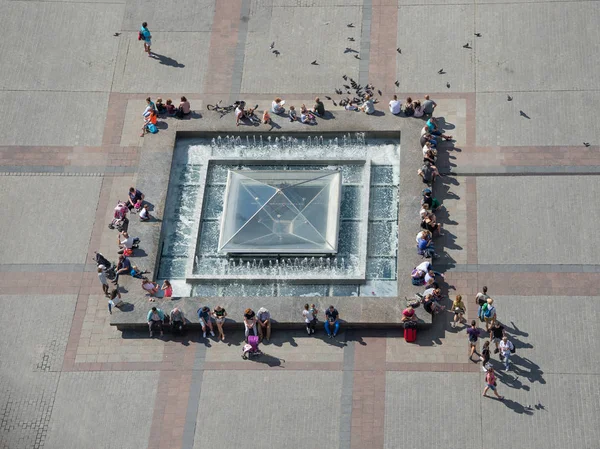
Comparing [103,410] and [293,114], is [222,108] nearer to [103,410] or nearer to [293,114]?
[293,114]

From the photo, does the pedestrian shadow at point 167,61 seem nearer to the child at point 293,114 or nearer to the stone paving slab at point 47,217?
the child at point 293,114

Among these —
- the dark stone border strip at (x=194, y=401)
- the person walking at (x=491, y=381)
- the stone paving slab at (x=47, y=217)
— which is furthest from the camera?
A: the stone paving slab at (x=47, y=217)

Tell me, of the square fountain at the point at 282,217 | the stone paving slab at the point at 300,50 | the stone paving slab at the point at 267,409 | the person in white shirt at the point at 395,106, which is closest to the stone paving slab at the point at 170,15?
the stone paving slab at the point at 300,50

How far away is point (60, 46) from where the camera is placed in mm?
48844

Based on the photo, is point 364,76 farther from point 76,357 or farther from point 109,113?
point 76,357

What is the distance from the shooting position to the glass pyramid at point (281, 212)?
4050 cm

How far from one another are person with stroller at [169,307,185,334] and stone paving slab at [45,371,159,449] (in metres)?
1.72

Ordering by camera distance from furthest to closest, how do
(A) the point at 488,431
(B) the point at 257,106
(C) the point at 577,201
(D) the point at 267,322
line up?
(B) the point at 257,106 → (C) the point at 577,201 → (D) the point at 267,322 → (A) the point at 488,431

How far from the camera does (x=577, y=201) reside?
4119 centimetres

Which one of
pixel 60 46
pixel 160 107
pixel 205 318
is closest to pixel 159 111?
pixel 160 107

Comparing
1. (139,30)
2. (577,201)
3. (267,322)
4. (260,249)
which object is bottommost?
(267,322)

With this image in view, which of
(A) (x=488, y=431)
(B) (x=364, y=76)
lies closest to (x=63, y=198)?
(B) (x=364, y=76)

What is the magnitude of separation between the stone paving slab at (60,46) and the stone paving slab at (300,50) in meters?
6.23

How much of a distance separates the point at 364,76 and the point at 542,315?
44.0ft
